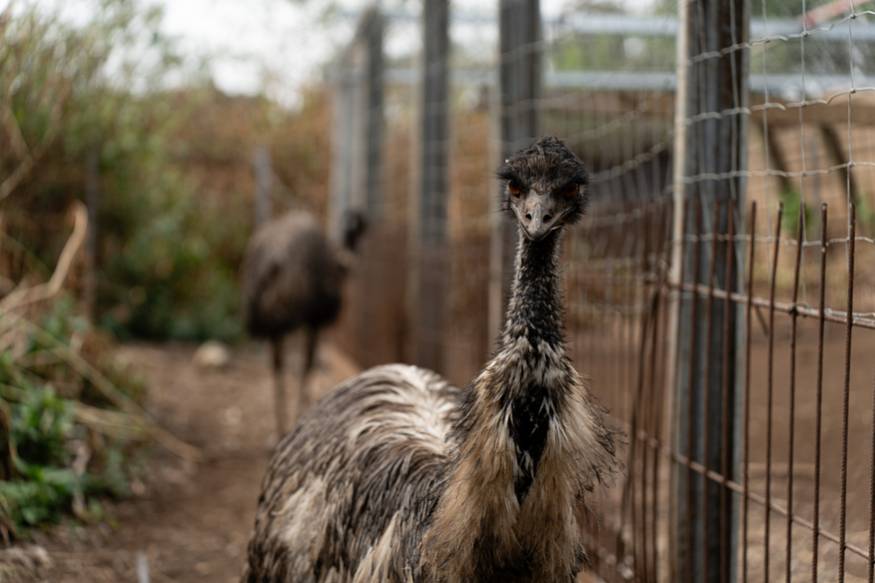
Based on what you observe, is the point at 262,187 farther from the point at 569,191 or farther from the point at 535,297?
the point at 535,297

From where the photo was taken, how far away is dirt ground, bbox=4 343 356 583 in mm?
4672

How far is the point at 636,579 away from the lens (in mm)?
3514

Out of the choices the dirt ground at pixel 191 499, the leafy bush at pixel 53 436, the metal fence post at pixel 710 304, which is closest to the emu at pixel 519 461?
the metal fence post at pixel 710 304

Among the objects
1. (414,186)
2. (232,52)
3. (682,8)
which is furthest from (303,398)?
(232,52)

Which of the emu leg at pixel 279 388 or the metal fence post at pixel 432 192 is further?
the emu leg at pixel 279 388

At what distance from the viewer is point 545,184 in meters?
2.34

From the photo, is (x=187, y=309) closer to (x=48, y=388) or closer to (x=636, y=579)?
(x=48, y=388)

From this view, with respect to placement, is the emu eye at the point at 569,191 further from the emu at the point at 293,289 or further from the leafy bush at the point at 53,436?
the emu at the point at 293,289

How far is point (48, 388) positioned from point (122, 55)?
9.62 ft

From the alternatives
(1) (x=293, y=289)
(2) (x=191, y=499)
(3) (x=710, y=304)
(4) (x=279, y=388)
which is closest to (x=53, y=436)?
(2) (x=191, y=499)

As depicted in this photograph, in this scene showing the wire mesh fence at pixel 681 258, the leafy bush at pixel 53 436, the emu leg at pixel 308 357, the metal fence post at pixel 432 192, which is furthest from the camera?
the emu leg at pixel 308 357

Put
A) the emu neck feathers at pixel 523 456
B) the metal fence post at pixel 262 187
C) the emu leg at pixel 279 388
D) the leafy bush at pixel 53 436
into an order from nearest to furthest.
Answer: the emu neck feathers at pixel 523 456 < the leafy bush at pixel 53 436 < the emu leg at pixel 279 388 < the metal fence post at pixel 262 187

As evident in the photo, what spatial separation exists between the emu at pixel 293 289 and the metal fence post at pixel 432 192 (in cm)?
139

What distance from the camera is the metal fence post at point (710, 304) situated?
3.11 m
